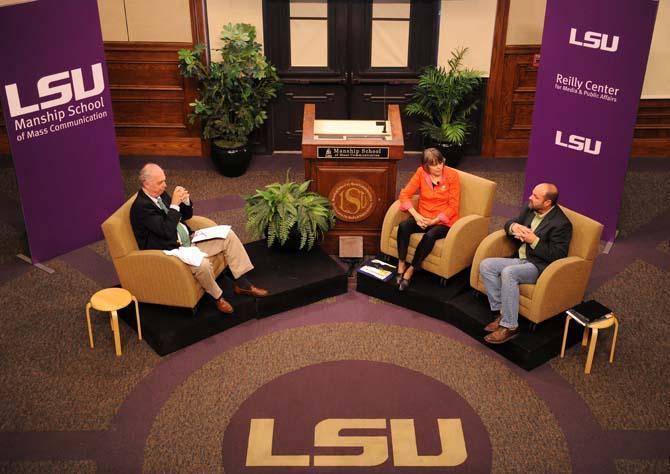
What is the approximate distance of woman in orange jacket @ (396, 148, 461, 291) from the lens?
668 centimetres

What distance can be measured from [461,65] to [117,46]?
14.0 feet

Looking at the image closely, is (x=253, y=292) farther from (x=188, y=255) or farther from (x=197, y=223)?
(x=197, y=223)

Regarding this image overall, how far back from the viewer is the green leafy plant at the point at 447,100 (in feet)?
30.6

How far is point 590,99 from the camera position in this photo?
741 cm

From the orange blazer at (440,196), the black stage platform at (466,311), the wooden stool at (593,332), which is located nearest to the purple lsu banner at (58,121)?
the black stage platform at (466,311)

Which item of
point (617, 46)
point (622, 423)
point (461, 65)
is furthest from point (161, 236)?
point (461, 65)

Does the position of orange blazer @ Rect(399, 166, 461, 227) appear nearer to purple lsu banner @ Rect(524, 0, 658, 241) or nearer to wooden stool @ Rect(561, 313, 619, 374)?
wooden stool @ Rect(561, 313, 619, 374)

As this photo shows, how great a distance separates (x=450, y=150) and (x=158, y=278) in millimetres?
4630

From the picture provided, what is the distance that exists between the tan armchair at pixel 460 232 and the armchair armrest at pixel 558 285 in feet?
2.81

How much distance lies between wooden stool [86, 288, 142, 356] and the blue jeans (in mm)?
2841

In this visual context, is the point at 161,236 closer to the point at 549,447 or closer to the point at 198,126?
the point at 549,447

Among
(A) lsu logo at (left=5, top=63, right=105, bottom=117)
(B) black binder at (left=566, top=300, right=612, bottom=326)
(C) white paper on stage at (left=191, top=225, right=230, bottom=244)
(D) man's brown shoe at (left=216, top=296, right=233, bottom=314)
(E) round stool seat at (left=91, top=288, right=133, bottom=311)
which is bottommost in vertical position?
(D) man's brown shoe at (left=216, top=296, right=233, bottom=314)

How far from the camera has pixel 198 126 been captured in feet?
32.3

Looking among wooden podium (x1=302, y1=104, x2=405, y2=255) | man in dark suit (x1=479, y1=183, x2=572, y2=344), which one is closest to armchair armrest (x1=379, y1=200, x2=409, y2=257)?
wooden podium (x1=302, y1=104, x2=405, y2=255)
